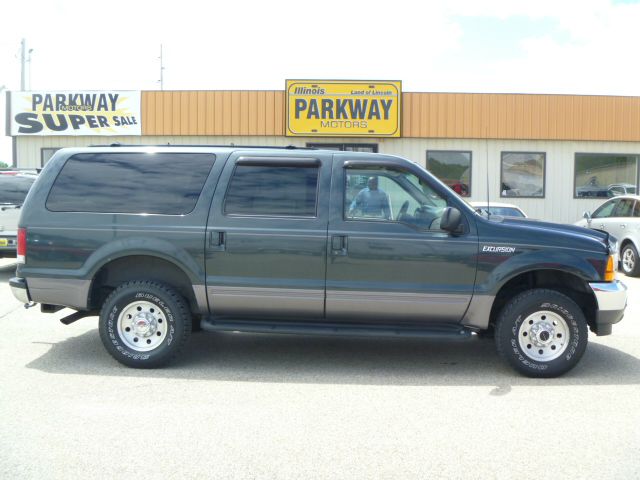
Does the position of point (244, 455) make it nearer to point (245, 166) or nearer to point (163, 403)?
point (163, 403)

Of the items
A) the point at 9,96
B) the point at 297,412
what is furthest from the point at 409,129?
the point at 297,412

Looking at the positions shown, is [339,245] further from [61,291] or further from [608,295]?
[61,291]

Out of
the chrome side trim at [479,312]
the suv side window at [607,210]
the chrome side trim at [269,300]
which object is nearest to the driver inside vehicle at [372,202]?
the chrome side trim at [269,300]

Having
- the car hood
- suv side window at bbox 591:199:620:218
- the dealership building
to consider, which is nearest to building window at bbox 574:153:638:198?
the dealership building

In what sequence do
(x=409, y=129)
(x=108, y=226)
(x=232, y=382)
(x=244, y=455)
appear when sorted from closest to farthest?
(x=244, y=455), (x=232, y=382), (x=108, y=226), (x=409, y=129)

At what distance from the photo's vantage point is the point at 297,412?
4695mm

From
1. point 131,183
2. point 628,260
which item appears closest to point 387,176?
point 131,183

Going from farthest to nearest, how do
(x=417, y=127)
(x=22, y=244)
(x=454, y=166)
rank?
→ (x=454, y=166) → (x=417, y=127) → (x=22, y=244)

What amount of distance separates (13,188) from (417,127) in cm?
1080

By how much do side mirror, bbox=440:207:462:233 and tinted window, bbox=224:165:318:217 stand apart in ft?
3.75

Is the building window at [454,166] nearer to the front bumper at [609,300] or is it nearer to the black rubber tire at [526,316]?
the front bumper at [609,300]

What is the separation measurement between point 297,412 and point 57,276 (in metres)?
2.70

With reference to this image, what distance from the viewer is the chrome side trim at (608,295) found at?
221 inches

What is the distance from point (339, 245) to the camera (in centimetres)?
564
